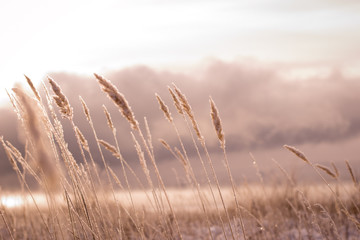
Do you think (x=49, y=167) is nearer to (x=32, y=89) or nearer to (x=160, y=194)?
(x=32, y=89)

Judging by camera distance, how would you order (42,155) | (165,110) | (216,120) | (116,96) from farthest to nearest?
1. (165,110)
2. (216,120)
3. (116,96)
4. (42,155)

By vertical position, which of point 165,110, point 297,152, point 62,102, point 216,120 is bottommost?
point 297,152

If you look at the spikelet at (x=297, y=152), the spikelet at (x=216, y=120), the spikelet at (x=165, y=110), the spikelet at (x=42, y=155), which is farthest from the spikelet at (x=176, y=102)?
the spikelet at (x=42, y=155)

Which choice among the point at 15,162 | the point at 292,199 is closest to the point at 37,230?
the point at 15,162

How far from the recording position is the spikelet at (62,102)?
2184mm

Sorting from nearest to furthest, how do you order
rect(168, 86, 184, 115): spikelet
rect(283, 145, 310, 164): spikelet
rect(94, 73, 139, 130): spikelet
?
rect(94, 73, 139, 130): spikelet → rect(168, 86, 184, 115): spikelet → rect(283, 145, 310, 164): spikelet

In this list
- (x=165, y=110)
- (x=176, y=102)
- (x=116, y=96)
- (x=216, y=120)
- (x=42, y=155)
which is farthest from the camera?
(x=165, y=110)

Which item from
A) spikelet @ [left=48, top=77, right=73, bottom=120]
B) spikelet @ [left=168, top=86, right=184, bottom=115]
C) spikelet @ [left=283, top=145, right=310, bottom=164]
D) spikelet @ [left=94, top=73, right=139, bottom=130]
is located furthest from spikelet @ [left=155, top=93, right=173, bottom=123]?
spikelet @ [left=283, top=145, right=310, bottom=164]

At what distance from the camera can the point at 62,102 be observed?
223 cm

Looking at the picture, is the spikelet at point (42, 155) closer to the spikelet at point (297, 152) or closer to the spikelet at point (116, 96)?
the spikelet at point (116, 96)

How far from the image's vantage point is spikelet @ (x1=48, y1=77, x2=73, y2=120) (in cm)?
218

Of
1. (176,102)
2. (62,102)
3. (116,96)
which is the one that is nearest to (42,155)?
(116,96)

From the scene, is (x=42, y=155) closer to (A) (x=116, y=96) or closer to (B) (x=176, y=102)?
(A) (x=116, y=96)

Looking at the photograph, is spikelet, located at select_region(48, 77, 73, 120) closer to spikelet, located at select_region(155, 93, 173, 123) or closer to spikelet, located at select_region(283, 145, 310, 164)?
spikelet, located at select_region(155, 93, 173, 123)
